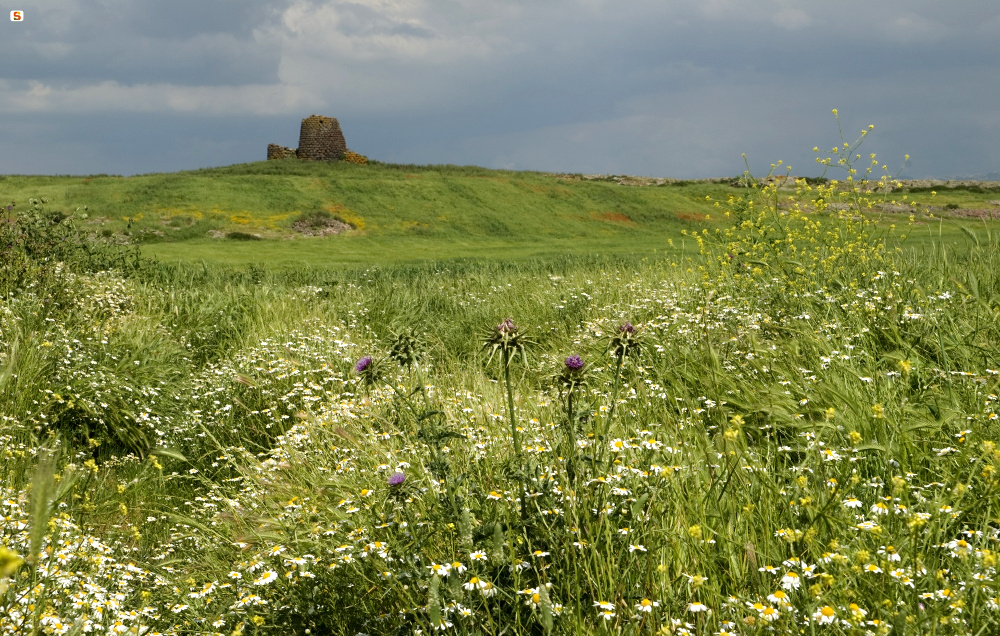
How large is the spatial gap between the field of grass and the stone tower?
57.5m

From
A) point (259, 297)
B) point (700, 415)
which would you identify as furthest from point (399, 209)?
point (700, 415)

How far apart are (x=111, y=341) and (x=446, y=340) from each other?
3987mm

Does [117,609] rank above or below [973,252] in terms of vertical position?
below

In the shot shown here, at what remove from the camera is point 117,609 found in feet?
11.2

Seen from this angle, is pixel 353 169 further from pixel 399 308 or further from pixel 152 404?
pixel 152 404

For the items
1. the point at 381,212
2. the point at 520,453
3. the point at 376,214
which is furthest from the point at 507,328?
the point at 381,212

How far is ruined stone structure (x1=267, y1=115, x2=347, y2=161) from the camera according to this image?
67.1 m

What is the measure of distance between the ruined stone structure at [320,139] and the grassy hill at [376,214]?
46.9 ft

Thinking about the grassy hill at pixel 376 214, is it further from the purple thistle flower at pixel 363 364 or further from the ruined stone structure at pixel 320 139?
the purple thistle flower at pixel 363 364

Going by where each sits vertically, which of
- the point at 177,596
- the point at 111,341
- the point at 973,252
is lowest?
the point at 177,596

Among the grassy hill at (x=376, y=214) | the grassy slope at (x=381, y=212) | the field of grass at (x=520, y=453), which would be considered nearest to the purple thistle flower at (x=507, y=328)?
the field of grass at (x=520, y=453)

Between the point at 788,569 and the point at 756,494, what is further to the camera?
the point at 756,494

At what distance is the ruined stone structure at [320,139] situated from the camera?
67.1m

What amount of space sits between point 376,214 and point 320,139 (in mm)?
→ 31647
